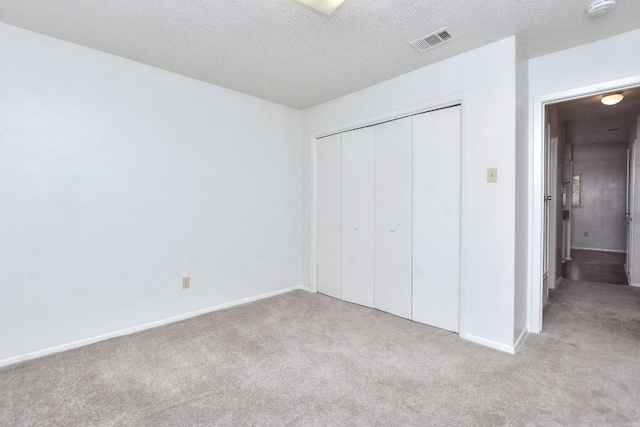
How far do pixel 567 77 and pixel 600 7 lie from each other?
0.69m

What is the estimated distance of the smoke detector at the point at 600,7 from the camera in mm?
1841

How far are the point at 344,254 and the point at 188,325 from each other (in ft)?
5.82

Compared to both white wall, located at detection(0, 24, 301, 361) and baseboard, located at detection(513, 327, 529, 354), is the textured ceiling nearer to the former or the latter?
white wall, located at detection(0, 24, 301, 361)

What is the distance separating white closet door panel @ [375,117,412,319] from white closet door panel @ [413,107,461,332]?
88 millimetres

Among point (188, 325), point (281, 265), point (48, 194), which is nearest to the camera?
point (48, 194)

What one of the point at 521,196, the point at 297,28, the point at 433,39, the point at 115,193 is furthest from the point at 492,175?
the point at 115,193

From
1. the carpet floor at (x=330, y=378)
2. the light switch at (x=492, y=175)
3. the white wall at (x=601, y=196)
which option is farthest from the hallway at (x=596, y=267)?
the light switch at (x=492, y=175)

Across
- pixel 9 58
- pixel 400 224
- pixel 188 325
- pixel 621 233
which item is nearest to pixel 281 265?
pixel 188 325

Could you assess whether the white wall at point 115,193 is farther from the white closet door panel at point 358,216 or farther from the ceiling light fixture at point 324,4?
the ceiling light fixture at point 324,4

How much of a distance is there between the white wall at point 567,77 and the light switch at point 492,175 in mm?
570

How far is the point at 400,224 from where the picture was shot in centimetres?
302

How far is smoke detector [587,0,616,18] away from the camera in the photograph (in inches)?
72.5

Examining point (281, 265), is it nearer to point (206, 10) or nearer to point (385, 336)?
point (385, 336)

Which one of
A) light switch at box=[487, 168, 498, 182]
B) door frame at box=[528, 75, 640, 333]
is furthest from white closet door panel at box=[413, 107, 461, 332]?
door frame at box=[528, 75, 640, 333]
